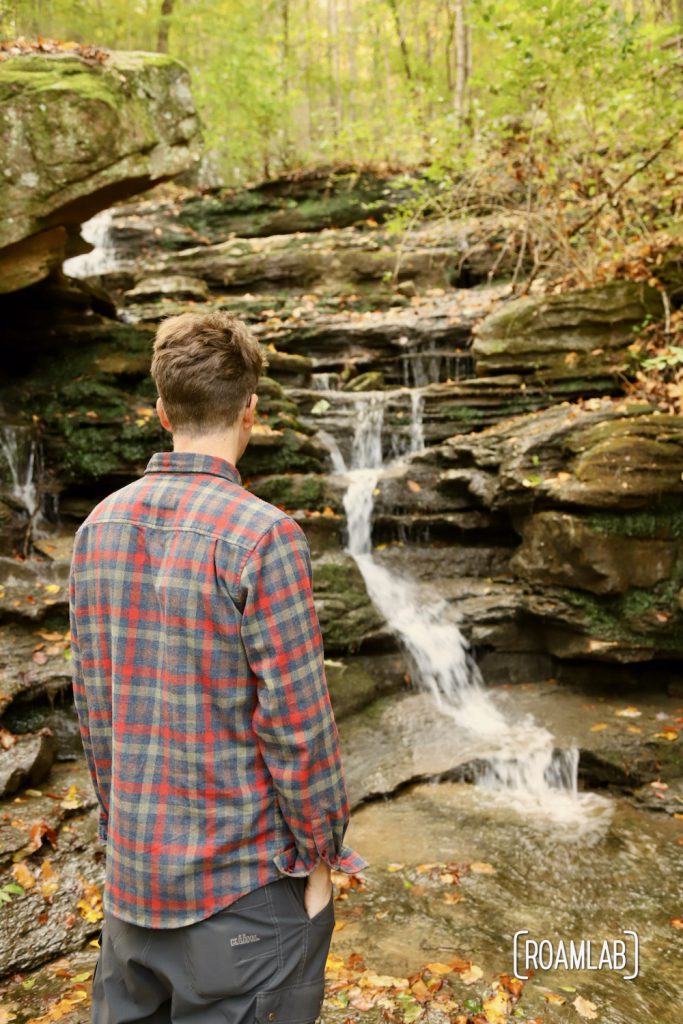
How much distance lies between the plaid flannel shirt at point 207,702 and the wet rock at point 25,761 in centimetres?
360

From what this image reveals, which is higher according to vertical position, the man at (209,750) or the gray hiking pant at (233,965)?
the man at (209,750)

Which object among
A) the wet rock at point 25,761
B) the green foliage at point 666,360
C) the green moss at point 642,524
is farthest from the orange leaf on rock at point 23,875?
the green foliage at point 666,360

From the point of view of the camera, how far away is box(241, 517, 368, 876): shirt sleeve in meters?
1.53

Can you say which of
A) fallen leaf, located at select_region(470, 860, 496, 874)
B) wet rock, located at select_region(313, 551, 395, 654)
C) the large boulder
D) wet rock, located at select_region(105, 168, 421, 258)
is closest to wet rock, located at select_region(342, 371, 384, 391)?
wet rock, located at select_region(313, 551, 395, 654)

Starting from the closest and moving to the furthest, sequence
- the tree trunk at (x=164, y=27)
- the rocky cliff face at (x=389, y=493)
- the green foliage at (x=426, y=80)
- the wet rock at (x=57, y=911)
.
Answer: the wet rock at (x=57, y=911) → the rocky cliff face at (x=389, y=493) → the green foliage at (x=426, y=80) → the tree trunk at (x=164, y=27)

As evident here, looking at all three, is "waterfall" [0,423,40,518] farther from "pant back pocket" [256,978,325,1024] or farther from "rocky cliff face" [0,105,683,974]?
"pant back pocket" [256,978,325,1024]

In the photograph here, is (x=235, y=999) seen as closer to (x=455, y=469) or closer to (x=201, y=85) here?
(x=455, y=469)

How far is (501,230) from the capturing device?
13.3m

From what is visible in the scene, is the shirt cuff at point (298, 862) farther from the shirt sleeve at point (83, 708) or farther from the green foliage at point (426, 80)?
the green foliage at point (426, 80)

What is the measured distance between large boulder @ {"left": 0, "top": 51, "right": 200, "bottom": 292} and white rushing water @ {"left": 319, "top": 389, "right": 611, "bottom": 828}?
415 cm

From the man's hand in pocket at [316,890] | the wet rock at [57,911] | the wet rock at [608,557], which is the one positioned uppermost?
the man's hand in pocket at [316,890]

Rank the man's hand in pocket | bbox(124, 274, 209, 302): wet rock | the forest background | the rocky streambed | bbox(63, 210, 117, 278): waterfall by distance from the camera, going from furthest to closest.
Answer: bbox(63, 210, 117, 278): waterfall < bbox(124, 274, 209, 302): wet rock < the forest background < the rocky streambed < the man's hand in pocket

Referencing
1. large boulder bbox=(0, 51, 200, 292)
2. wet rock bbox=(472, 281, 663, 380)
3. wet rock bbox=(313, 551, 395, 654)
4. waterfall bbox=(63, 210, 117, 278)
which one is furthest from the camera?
waterfall bbox=(63, 210, 117, 278)

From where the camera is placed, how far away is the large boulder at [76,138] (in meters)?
6.04
